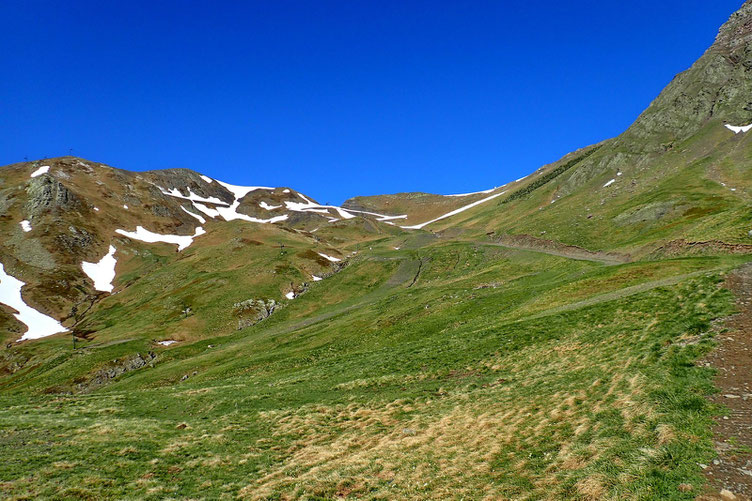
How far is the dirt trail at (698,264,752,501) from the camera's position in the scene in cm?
1005

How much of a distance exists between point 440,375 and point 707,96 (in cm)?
16384

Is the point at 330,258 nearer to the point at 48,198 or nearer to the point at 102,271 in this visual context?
the point at 102,271

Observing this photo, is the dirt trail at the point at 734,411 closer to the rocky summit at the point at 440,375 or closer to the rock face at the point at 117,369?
the rocky summit at the point at 440,375

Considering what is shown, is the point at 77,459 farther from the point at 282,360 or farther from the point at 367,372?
the point at 282,360

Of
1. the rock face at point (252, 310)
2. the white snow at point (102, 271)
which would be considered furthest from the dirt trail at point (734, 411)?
the white snow at point (102, 271)

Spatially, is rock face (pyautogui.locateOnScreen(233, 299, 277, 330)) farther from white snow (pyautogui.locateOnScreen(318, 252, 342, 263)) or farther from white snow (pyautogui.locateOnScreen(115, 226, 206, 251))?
white snow (pyautogui.locateOnScreen(115, 226, 206, 251))

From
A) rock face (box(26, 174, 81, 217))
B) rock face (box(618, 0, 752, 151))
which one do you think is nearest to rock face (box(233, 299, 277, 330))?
rock face (box(618, 0, 752, 151))

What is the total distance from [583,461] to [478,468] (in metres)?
Result: 3.97

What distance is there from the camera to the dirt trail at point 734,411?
10.0 m

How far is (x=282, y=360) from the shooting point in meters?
49.7

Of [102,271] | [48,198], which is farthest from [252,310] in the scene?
[48,198]

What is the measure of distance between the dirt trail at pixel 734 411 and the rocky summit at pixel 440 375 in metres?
0.08

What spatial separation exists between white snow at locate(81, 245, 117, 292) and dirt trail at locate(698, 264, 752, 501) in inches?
6440

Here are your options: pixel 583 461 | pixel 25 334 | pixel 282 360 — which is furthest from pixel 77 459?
pixel 25 334
